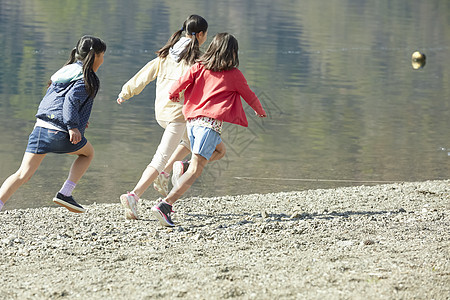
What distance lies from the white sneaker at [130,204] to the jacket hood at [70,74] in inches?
44.6

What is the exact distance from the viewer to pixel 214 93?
19.7ft

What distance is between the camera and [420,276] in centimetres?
458

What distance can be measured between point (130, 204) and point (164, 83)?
44.1 inches

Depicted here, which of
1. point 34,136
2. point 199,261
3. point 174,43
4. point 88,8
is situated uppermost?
point 174,43

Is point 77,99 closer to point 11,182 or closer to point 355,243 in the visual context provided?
point 11,182

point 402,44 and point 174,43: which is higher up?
point 174,43

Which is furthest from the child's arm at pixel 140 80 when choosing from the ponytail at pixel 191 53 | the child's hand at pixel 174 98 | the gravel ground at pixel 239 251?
the gravel ground at pixel 239 251

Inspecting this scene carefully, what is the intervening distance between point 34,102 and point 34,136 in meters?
9.38

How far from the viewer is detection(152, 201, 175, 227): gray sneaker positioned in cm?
607

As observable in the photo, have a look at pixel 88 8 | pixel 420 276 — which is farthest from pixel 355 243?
pixel 88 8

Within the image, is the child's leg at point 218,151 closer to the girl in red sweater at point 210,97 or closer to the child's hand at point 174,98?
the girl in red sweater at point 210,97

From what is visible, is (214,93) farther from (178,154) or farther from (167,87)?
(178,154)

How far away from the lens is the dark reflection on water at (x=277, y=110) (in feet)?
31.9

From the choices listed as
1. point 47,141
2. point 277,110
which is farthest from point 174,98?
point 277,110
